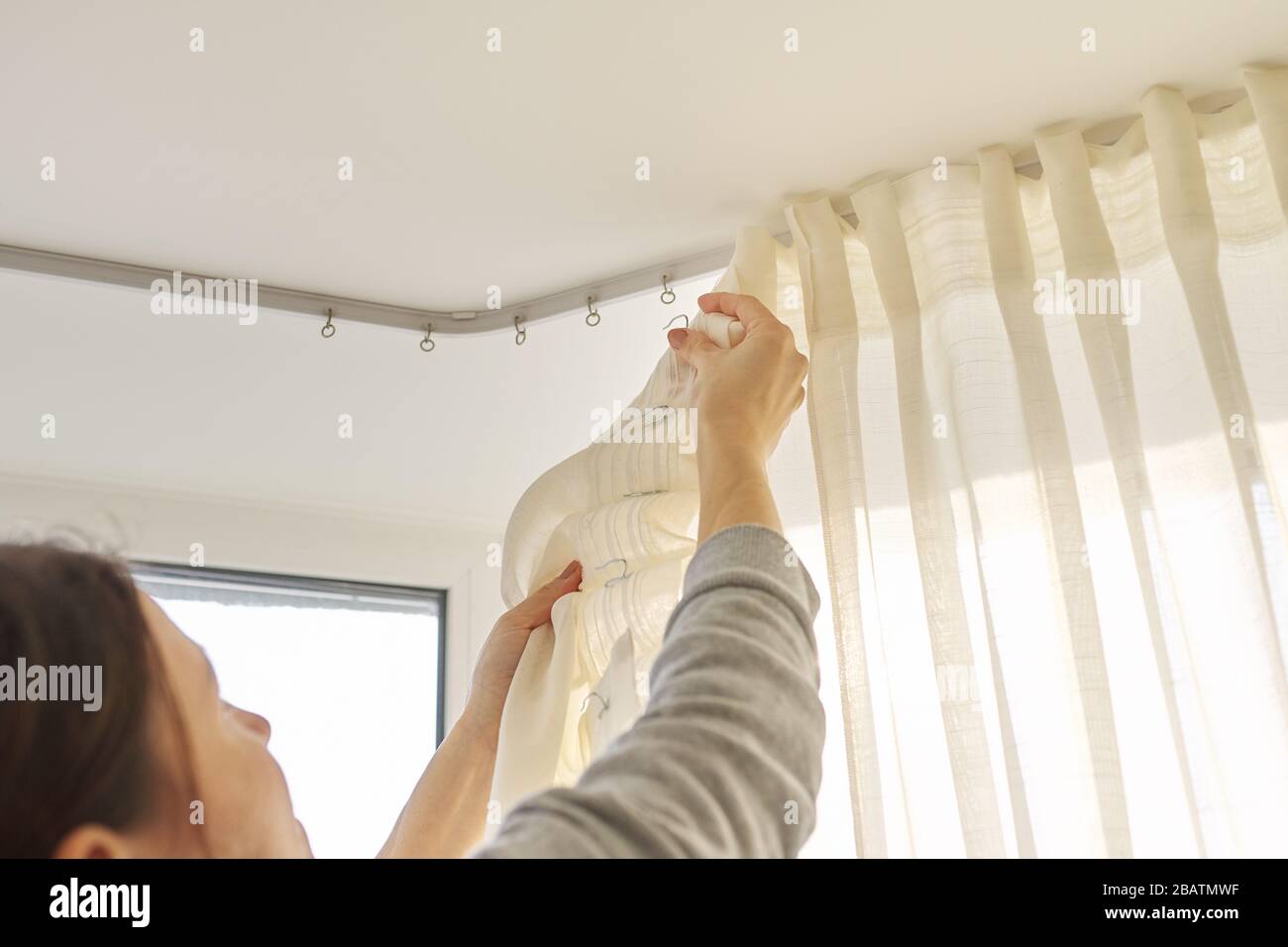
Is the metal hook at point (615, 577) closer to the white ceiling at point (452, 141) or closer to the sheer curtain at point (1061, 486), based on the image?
the sheer curtain at point (1061, 486)

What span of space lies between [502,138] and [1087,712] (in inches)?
28.1

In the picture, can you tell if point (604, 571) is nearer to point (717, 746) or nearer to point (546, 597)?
point (546, 597)

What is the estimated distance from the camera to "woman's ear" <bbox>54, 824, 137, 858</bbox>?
56 cm

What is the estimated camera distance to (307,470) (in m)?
1.63

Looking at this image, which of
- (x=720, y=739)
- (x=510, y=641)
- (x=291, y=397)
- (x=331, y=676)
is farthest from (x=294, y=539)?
(x=720, y=739)

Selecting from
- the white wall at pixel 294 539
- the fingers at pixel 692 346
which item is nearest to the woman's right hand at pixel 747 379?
the fingers at pixel 692 346

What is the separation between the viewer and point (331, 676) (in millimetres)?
1724

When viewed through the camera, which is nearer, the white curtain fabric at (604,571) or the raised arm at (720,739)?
the raised arm at (720,739)

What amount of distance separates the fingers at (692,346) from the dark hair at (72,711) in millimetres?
509

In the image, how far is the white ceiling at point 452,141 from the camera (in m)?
0.95

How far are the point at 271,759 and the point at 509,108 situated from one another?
600 mm

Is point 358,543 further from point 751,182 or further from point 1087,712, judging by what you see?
point 1087,712
